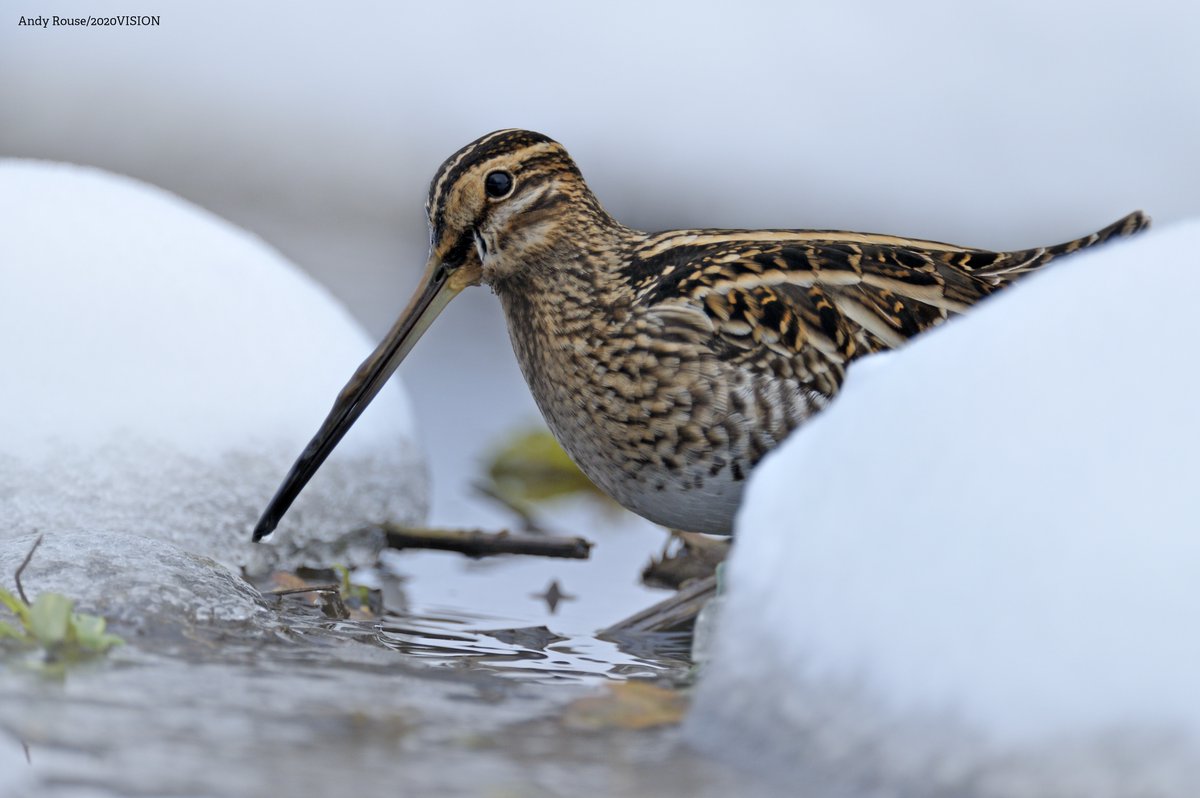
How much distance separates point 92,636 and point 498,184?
1.55m

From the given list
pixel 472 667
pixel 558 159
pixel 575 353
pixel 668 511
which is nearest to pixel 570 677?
pixel 472 667

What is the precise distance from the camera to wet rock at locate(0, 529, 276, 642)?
271 centimetres

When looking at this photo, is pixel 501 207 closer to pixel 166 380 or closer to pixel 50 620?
pixel 166 380

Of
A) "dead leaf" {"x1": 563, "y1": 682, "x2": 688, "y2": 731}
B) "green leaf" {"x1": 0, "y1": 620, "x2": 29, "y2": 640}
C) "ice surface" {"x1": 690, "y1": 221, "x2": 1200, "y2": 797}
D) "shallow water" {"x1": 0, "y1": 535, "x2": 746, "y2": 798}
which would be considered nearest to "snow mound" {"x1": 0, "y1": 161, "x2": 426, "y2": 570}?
"shallow water" {"x1": 0, "y1": 535, "x2": 746, "y2": 798}

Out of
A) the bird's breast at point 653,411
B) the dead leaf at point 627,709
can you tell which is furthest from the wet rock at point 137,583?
the bird's breast at point 653,411

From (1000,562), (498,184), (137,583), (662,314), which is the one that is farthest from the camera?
(498,184)

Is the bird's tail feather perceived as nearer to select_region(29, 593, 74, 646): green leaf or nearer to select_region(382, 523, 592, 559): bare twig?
select_region(382, 523, 592, 559): bare twig

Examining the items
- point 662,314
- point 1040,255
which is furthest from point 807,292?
point 1040,255

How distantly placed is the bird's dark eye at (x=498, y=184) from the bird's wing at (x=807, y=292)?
1.12ft

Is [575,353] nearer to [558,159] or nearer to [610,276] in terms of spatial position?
[610,276]

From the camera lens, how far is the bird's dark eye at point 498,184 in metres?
3.54

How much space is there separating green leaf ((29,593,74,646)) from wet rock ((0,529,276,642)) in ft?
0.85

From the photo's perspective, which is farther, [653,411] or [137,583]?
[653,411]

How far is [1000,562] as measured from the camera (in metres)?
1.84
